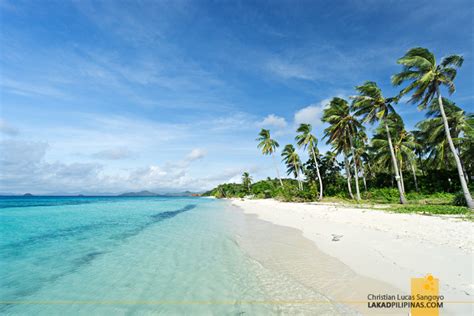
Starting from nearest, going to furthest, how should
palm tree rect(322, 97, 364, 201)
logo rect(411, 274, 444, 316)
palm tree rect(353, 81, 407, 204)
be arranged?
logo rect(411, 274, 444, 316)
palm tree rect(353, 81, 407, 204)
palm tree rect(322, 97, 364, 201)

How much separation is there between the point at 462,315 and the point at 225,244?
23.2 ft

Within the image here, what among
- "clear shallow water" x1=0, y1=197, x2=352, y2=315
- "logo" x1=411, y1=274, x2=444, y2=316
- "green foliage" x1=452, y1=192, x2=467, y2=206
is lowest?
"clear shallow water" x1=0, y1=197, x2=352, y2=315

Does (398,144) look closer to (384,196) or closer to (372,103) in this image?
(384,196)

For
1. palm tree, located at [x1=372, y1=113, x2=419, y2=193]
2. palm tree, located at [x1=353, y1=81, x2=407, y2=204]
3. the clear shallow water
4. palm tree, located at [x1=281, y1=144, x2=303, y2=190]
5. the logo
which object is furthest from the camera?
palm tree, located at [x1=281, y1=144, x2=303, y2=190]

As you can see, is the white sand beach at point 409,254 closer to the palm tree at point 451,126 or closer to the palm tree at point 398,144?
the palm tree at point 451,126

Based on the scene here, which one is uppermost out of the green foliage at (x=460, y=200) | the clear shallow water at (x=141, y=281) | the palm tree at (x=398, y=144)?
the palm tree at (x=398, y=144)

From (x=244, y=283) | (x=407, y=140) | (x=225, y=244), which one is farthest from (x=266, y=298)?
(x=407, y=140)

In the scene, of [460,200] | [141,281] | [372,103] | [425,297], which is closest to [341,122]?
[372,103]

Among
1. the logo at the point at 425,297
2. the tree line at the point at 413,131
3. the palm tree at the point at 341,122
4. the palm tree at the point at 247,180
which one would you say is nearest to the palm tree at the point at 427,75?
the tree line at the point at 413,131

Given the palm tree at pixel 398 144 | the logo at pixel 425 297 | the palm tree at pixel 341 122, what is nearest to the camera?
the logo at pixel 425 297

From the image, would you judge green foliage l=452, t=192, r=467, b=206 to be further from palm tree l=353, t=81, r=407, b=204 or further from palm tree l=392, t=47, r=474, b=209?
palm tree l=353, t=81, r=407, b=204

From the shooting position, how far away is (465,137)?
69.0 feet

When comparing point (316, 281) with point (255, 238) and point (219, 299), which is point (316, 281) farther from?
point (255, 238)

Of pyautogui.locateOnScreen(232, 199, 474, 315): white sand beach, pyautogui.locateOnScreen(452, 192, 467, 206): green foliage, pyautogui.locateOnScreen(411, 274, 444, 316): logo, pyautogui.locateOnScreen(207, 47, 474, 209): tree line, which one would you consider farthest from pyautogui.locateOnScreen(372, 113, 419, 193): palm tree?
pyautogui.locateOnScreen(411, 274, 444, 316): logo
